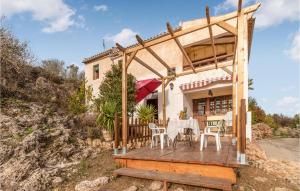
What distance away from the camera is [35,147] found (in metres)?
8.62

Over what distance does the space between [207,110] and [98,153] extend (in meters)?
9.44

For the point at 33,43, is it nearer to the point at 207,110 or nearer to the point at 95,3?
the point at 95,3

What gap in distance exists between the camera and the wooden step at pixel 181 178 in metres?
5.05

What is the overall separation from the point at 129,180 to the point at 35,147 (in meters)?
4.44

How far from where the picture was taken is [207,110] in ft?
53.7

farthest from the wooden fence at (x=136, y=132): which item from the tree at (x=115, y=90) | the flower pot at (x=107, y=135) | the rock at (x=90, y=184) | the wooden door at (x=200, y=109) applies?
the wooden door at (x=200, y=109)

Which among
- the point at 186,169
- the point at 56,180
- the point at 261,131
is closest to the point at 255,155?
the point at 186,169

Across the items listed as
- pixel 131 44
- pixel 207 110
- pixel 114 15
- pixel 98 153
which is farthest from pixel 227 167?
pixel 131 44

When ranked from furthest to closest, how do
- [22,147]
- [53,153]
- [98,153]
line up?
[98,153] → [53,153] → [22,147]

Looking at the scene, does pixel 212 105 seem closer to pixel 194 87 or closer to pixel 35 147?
pixel 194 87

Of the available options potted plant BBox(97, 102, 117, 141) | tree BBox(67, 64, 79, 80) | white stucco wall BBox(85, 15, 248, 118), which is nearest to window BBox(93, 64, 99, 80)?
white stucco wall BBox(85, 15, 248, 118)

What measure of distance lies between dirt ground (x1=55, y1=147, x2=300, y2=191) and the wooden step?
0.30 meters

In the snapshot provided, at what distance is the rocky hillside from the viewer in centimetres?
672

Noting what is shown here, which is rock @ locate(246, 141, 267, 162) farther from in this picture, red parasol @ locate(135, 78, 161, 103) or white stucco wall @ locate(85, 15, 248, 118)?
red parasol @ locate(135, 78, 161, 103)
